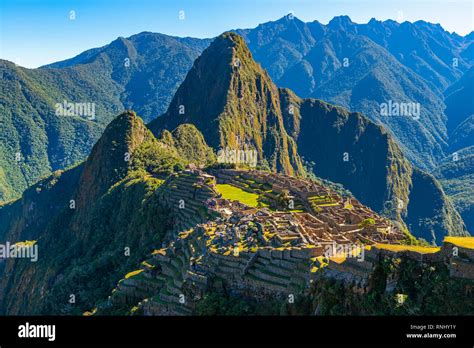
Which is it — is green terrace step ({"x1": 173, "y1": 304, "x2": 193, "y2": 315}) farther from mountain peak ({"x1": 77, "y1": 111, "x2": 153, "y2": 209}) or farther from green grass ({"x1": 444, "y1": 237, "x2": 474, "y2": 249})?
mountain peak ({"x1": 77, "y1": 111, "x2": 153, "y2": 209})

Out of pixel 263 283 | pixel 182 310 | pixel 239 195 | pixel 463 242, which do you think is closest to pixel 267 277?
pixel 263 283

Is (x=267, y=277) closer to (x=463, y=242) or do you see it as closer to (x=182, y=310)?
(x=182, y=310)

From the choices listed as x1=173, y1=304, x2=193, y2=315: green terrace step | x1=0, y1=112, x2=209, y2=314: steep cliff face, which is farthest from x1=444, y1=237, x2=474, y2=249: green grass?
x1=0, y1=112, x2=209, y2=314: steep cliff face

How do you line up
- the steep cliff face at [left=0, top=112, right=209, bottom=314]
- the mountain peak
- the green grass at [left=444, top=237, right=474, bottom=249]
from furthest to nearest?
the mountain peak < the steep cliff face at [left=0, top=112, right=209, bottom=314] < the green grass at [left=444, top=237, right=474, bottom=249]

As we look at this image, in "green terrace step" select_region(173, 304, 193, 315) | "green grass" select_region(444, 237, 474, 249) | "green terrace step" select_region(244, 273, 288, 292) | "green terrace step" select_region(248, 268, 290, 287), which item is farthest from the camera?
"green terrace step" select_region(173, 304, 193, 315)

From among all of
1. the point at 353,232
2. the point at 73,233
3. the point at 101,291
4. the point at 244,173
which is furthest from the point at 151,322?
the point at 73,233

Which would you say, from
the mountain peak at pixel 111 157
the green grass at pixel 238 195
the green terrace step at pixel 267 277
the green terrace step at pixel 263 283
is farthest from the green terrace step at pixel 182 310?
the mountain peak at pixel 111 157

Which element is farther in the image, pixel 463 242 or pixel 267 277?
pixel 267 277

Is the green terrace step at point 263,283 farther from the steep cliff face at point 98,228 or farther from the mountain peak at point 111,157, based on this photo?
the mountain peak at point 111,157
